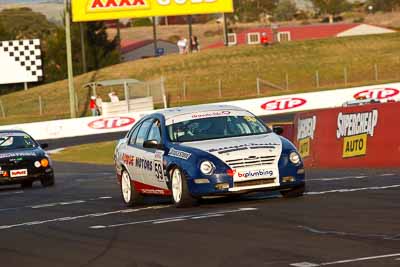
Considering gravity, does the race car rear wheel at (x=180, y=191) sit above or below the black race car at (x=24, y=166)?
above

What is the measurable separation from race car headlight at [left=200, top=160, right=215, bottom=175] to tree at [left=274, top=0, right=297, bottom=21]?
171 metres

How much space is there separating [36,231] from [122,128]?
39.5 meters

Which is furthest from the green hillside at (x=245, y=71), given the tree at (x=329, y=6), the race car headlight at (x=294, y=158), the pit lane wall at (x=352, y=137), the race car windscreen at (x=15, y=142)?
the tree at (x=329, y=6)

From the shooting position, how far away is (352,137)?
23172 millimetres

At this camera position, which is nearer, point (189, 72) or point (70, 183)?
point (70, 183)

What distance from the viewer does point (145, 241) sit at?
456 inches

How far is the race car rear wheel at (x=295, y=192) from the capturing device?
49.1ft

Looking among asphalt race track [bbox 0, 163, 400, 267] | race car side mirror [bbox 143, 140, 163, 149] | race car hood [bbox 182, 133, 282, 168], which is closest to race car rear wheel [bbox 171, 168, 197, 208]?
A: asphalt race track [bbox 0, 163, 400, 267]

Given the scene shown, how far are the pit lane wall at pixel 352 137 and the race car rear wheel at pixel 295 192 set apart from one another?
6.94 metres

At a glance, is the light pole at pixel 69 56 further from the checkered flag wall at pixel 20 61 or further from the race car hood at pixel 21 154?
the race car hood at pixel 21 154

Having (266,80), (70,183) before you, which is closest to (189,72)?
(266,80)

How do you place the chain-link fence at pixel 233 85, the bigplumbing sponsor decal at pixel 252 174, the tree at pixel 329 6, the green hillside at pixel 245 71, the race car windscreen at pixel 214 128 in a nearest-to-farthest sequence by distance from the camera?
1. the bigplumbing sponsor decal at pixel 252 174
2. the race car windscreen at pixel 214 128
3. the chain-link fence at pixel 233 85
4. the green hillside at pixel 245 71
5. the tree at pixel 329 6

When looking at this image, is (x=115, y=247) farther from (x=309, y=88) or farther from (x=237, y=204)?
(x=309, y=88)

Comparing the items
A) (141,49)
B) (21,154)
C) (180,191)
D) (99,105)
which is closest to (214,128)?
(180,191)
